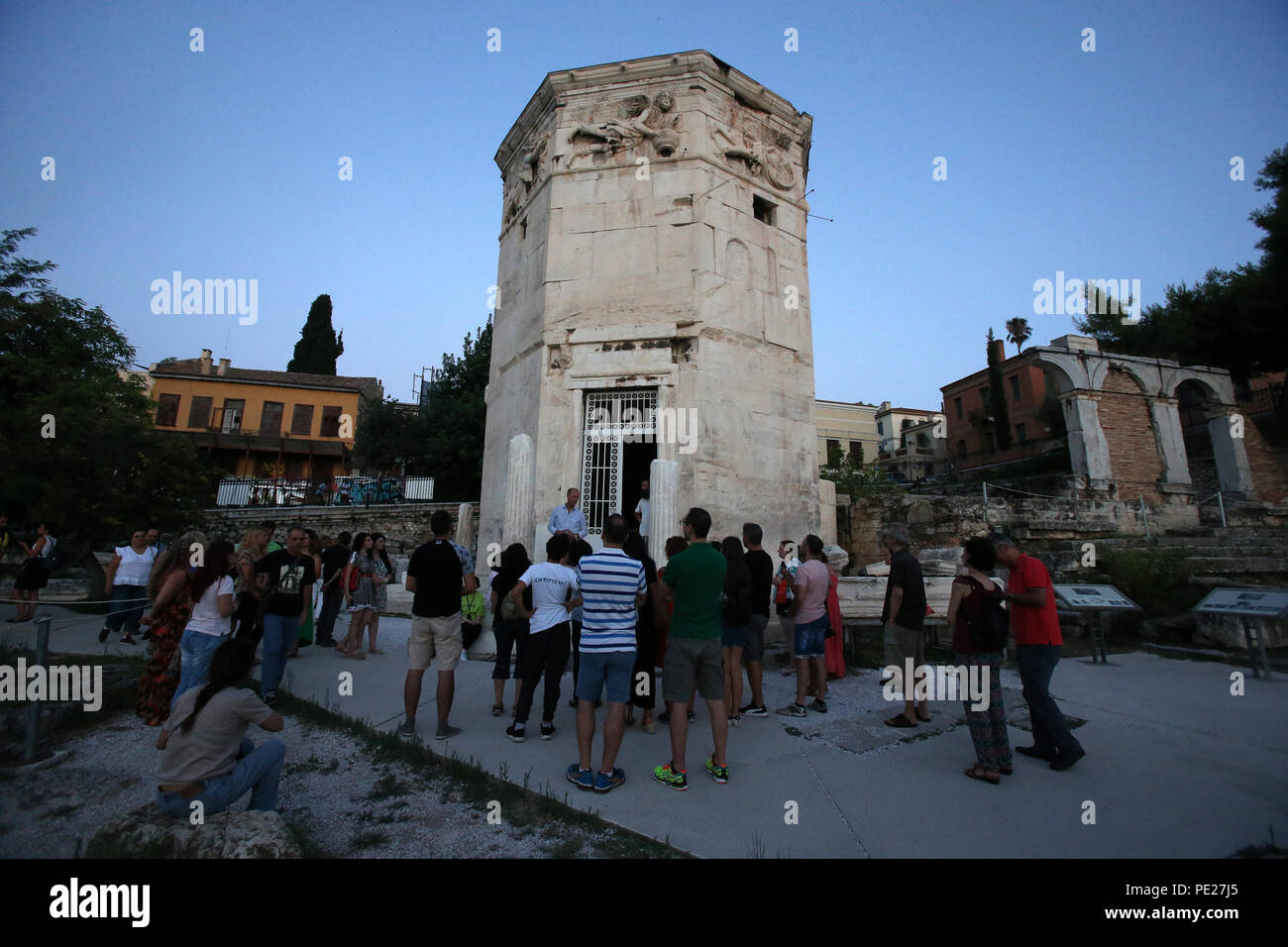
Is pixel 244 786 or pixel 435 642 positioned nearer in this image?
pixel 244 786

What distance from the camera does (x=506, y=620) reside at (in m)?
5.73

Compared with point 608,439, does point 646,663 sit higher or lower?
lower

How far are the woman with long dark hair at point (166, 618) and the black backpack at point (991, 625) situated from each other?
659 cm

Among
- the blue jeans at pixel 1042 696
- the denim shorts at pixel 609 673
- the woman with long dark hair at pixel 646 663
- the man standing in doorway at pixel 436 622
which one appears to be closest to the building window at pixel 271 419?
the man standing in doorway at pixel 436 622

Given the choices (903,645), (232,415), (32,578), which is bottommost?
(903,645)

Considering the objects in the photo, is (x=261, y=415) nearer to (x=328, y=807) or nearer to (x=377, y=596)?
(x=377, y=596)

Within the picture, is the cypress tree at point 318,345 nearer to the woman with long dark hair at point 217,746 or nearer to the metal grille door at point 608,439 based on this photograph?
the metal grille door at point 608,439

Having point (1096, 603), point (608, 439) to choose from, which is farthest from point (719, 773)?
point (1096, 603)

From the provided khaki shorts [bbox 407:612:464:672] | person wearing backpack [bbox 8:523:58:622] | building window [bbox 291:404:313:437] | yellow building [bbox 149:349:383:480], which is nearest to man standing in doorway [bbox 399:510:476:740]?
khaki shorts [bbox 407:612:464:672]

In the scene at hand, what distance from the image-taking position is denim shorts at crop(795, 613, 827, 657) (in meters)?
6.02

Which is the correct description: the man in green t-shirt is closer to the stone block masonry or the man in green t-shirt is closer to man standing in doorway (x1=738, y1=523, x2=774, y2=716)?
man standing in doorway (x1=738, y1=523, x2=774, y2=716)

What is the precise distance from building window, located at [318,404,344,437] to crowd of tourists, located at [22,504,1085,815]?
35.2m

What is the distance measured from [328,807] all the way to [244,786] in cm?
71
